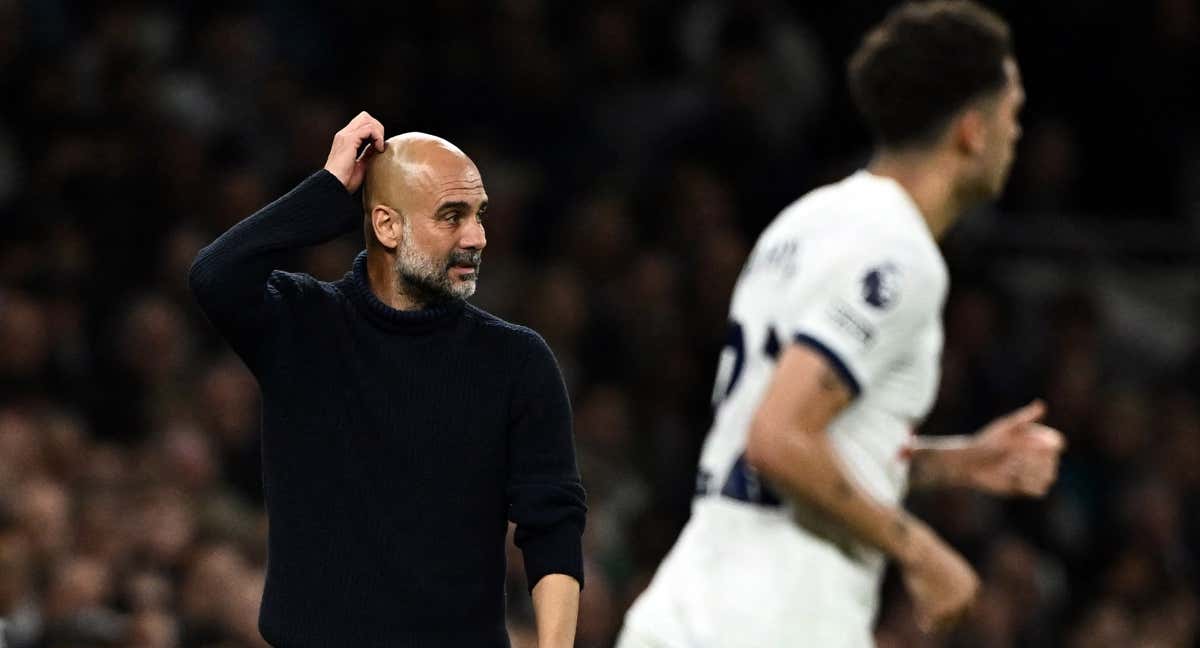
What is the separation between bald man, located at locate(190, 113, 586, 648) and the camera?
13.7 feet

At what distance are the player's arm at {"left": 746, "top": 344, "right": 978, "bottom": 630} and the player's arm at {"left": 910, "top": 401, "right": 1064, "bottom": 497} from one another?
0.52 metres

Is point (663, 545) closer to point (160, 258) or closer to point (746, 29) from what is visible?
point (160, 258)

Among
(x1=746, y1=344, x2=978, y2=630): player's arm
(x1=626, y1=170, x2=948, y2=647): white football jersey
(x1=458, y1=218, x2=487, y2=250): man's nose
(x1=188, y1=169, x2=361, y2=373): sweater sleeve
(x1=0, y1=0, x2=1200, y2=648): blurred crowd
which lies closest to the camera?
(x1=746, y1=344, x2=978, y2=630): player's arm

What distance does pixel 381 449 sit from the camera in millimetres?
4238

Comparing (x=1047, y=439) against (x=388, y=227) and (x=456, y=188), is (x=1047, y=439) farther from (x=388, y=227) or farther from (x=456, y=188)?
(x=388, y=227)

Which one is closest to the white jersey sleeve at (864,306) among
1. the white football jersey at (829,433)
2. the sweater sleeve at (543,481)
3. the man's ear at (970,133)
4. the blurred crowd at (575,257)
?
the white football jersey at (829,433)

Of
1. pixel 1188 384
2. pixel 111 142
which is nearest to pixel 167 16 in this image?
pixel 111 142

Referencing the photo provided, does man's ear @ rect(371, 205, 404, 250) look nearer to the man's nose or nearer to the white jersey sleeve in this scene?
the man's nose

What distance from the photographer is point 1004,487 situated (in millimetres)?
4379

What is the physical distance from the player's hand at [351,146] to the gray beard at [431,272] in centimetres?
15

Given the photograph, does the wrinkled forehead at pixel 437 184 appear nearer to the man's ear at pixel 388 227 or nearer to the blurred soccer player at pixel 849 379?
the man's ear at pixel 388 227

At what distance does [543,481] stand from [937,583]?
845mm

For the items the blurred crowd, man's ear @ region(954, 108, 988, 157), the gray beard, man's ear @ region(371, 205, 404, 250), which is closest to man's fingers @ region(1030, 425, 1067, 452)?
man's ear @ region(954, 108, 988, 157)

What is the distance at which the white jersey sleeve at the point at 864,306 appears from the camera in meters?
3.83
